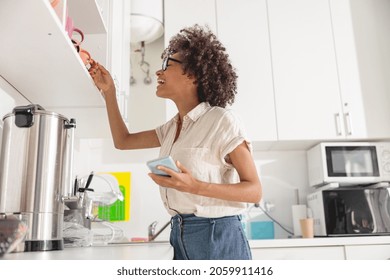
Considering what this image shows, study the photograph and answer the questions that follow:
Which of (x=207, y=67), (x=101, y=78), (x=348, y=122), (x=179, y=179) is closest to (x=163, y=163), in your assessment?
(x=179, y=179)

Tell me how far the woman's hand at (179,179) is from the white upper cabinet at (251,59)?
134 centimetres

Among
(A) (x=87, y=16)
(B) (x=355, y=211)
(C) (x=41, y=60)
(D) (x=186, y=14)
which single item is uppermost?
(D) (x=186, y=14)

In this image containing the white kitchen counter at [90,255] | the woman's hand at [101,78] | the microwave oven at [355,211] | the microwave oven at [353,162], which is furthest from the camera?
the microwave oven at [353,162]

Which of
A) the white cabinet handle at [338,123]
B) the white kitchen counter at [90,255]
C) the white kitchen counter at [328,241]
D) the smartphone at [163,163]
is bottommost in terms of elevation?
the white kitchen counter at [328,241]

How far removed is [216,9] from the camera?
2.57 m

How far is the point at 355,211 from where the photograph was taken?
227cm

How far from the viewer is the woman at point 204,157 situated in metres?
1.14

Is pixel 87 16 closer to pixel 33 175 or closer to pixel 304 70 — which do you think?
pixel 33 175

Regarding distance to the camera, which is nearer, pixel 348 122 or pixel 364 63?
pixel 348 122

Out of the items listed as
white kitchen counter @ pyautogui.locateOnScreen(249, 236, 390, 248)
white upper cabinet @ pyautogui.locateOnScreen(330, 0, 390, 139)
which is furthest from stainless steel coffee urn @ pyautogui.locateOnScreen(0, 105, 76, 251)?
white upper cabinet @ pyautogui.locateOnScreen(330, 0, 390, 139)

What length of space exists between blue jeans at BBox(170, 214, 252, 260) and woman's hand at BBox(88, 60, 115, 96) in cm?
59

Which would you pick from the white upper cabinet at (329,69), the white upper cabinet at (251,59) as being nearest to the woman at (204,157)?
the white upper cabinet at (251,59)

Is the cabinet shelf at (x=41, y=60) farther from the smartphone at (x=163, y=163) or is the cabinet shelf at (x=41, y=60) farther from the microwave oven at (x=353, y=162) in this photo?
the microwave oven at (x=353, y=162)

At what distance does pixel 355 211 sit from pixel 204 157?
137cm
